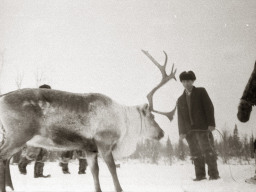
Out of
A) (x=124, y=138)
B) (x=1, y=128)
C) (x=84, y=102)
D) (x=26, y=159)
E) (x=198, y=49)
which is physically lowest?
(x=26, y=159)

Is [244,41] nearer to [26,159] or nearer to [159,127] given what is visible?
[159,127]

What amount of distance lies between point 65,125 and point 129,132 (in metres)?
0.91

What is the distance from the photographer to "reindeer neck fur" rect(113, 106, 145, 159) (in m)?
3.51

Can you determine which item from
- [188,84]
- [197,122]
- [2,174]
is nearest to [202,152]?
[197,122]

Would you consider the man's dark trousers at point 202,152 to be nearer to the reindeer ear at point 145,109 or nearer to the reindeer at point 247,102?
the reindeer ear at point 145,109

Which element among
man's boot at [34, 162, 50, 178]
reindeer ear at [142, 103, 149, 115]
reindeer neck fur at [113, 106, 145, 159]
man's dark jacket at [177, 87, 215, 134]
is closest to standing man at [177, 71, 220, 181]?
man's dark jacket at [177, 87, 215, 134]

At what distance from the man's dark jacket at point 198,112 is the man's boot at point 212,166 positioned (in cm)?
37

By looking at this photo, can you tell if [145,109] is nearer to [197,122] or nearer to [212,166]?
[197,122]

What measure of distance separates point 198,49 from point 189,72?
42.5 inches

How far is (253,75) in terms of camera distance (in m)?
2.58

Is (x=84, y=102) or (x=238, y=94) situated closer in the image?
(x=84, y=102)

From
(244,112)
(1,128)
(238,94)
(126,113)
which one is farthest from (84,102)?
(238,94)

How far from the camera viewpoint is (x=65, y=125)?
306 cm

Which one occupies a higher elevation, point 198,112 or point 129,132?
point 198,112
